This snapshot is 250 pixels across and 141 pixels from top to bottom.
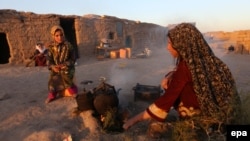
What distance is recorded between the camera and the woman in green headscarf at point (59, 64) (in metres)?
5.30

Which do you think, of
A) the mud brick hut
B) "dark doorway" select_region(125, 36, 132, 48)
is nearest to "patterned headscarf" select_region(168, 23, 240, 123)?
the mud brick hut

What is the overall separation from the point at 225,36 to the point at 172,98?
122 ft

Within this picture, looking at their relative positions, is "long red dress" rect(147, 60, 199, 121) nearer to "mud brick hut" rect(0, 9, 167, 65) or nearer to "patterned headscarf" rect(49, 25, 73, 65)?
"patterned headscarf" rect(49, 25, 73, 65)

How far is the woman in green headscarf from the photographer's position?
17.4 ft

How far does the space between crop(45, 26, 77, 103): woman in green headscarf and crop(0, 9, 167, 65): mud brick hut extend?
8.12m

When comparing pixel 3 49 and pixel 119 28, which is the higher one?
pixel 119 28

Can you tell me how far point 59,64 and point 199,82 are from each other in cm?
370

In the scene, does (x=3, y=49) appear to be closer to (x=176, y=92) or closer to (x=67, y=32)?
(x=67, y=32)

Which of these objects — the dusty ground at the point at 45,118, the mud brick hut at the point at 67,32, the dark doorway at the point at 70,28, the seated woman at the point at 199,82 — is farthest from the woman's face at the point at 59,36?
the dark doorway at the point at 70,28

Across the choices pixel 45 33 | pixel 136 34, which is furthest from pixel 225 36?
pixel 45 33

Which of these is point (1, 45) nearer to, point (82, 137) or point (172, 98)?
point (82, 137)

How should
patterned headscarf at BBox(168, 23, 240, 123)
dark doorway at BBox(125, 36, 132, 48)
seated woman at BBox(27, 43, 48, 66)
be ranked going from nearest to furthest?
patterned headscarf at BBox(168, 23, 240, 123), seated woman at BBox(27, 43, 48, 66), dark doorway at BBox(125, 36, 132, 48)

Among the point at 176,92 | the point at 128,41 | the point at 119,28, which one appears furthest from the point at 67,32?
the point at 176,92

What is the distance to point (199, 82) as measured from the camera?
2459 mm
